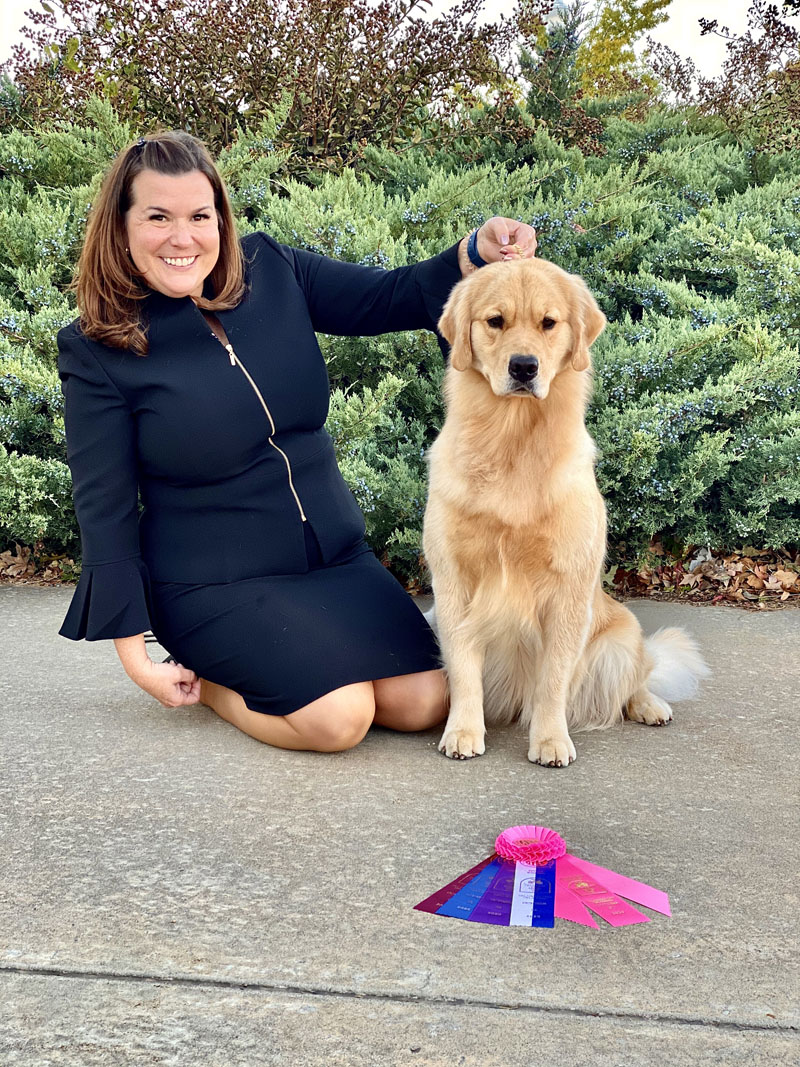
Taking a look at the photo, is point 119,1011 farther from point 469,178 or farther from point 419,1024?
point 469,178

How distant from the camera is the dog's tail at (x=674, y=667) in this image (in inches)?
128

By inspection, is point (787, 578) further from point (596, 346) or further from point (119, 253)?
point (119, 253)

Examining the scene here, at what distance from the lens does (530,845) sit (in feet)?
7.04

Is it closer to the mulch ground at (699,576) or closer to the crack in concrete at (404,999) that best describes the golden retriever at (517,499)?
the crack in concrete at (404,999)

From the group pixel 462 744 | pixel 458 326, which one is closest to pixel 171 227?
pixel 458 326

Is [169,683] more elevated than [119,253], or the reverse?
[119,253]

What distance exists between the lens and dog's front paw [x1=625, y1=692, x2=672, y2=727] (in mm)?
3045

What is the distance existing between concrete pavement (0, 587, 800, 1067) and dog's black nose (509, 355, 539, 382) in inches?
41.2

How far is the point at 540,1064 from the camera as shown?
151cm

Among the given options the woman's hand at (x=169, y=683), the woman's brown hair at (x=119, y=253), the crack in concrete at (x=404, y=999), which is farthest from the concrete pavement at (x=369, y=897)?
the woman's brown hair at (x=119, y=253)

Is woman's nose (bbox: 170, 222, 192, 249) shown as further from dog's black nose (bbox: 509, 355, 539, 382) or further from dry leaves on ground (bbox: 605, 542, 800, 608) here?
dry leaves on ground (bbox: 605, 542, 800, 608)

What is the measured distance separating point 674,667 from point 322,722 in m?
1.24

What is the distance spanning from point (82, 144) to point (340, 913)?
5208mm

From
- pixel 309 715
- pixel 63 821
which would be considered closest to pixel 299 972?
pixel 63 821
